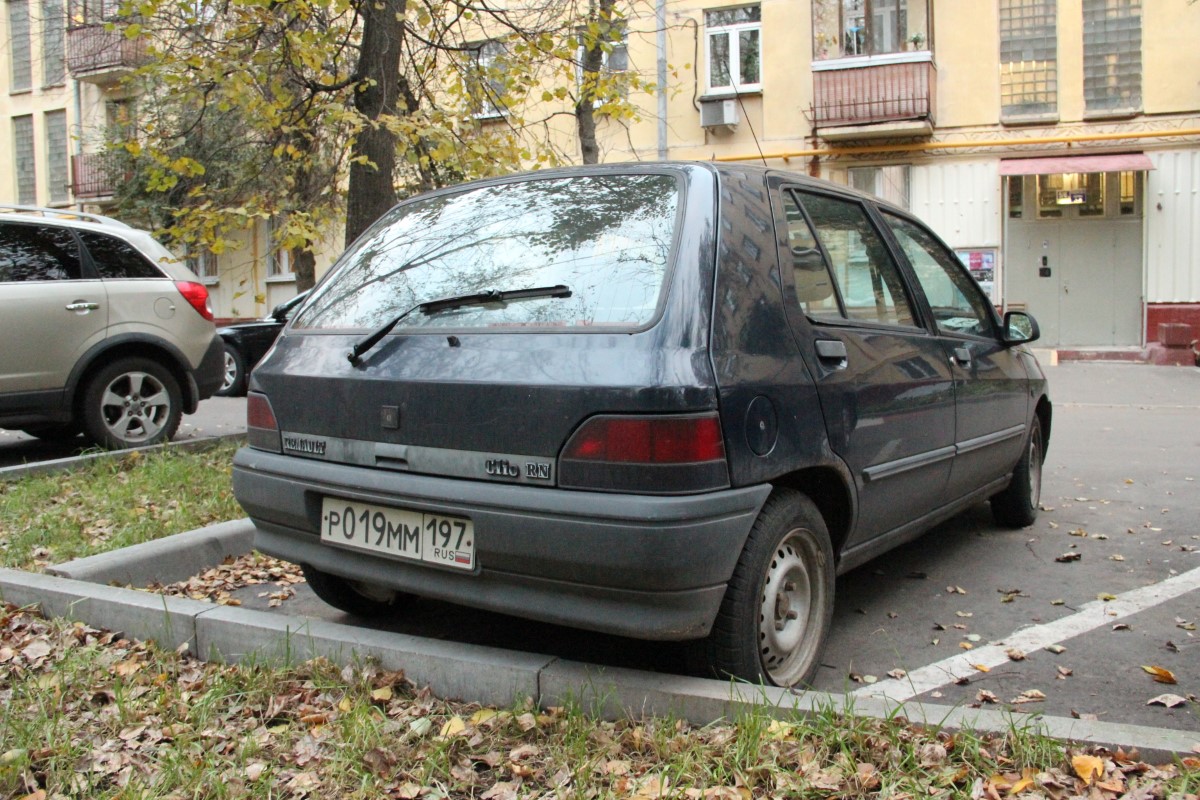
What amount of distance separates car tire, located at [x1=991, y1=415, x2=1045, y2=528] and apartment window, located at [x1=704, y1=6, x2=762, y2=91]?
52.1 feet

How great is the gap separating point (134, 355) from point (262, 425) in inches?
180

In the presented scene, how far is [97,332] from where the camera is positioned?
7.25m

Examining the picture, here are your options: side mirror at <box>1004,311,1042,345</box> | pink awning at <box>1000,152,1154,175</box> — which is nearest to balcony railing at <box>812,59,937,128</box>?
pink awning at <box>1000,152,1154,175</box>

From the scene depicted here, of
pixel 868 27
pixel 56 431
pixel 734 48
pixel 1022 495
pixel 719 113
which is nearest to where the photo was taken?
pixel 1022 495

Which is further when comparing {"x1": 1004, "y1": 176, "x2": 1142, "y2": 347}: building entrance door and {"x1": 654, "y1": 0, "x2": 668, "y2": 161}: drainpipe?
{"x1": 1004, "y1": 176, "x2": 1142, "y2": 347}: building entrance door

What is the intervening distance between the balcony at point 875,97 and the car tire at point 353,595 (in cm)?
1709

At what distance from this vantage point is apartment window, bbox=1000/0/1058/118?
1848 centimetres

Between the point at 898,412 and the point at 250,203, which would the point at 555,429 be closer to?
the point at 898,412

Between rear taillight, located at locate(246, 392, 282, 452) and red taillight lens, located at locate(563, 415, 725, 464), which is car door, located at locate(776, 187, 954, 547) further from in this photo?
rear taillight, located at locate(246, 392, 282, 452)

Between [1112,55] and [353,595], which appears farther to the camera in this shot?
[1112,55]

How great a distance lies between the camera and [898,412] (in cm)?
379

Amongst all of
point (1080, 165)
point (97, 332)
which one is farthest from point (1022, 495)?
point (1080, 165)

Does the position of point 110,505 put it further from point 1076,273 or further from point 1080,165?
point 1076,273

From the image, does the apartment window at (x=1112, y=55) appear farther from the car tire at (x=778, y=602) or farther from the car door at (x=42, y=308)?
the car tire at (x=778, y=602)
